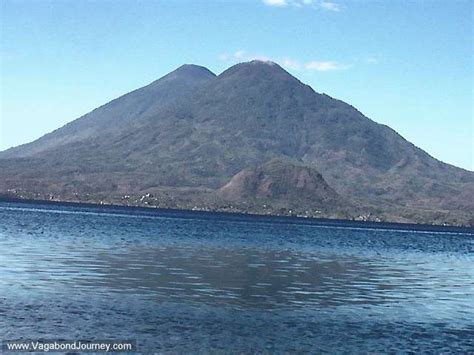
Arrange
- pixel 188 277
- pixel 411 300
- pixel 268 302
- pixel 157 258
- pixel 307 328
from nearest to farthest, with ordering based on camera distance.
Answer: pixel 307 328, pixel 268 302, pixel 411 300, pixel 188 277, pixel 157 258

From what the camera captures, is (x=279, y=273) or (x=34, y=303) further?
(x=279, y=273)

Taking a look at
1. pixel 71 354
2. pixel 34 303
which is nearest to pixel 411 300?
pixel 34 303

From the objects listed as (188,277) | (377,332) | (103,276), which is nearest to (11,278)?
(103,276)

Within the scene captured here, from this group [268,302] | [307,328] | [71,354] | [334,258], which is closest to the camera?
[71,354]

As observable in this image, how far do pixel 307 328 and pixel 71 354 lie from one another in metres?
13.6

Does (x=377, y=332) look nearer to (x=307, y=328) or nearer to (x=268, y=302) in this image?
(x=307, y=328)

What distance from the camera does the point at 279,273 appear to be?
66812mm

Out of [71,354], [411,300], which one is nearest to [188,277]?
[411,300]

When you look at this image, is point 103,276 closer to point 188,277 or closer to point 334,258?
point 188,277

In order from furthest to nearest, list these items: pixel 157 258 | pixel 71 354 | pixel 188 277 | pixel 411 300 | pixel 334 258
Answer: pixel 334 258 < pixel 157 258 < pixel 188 277 < pixel 411 300 < pixel 71 354

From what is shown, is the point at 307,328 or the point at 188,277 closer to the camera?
the point at 307,328

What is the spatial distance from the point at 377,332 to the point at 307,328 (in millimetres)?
3637

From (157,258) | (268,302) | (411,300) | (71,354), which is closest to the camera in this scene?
(71,354)

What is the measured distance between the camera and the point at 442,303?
175ft
